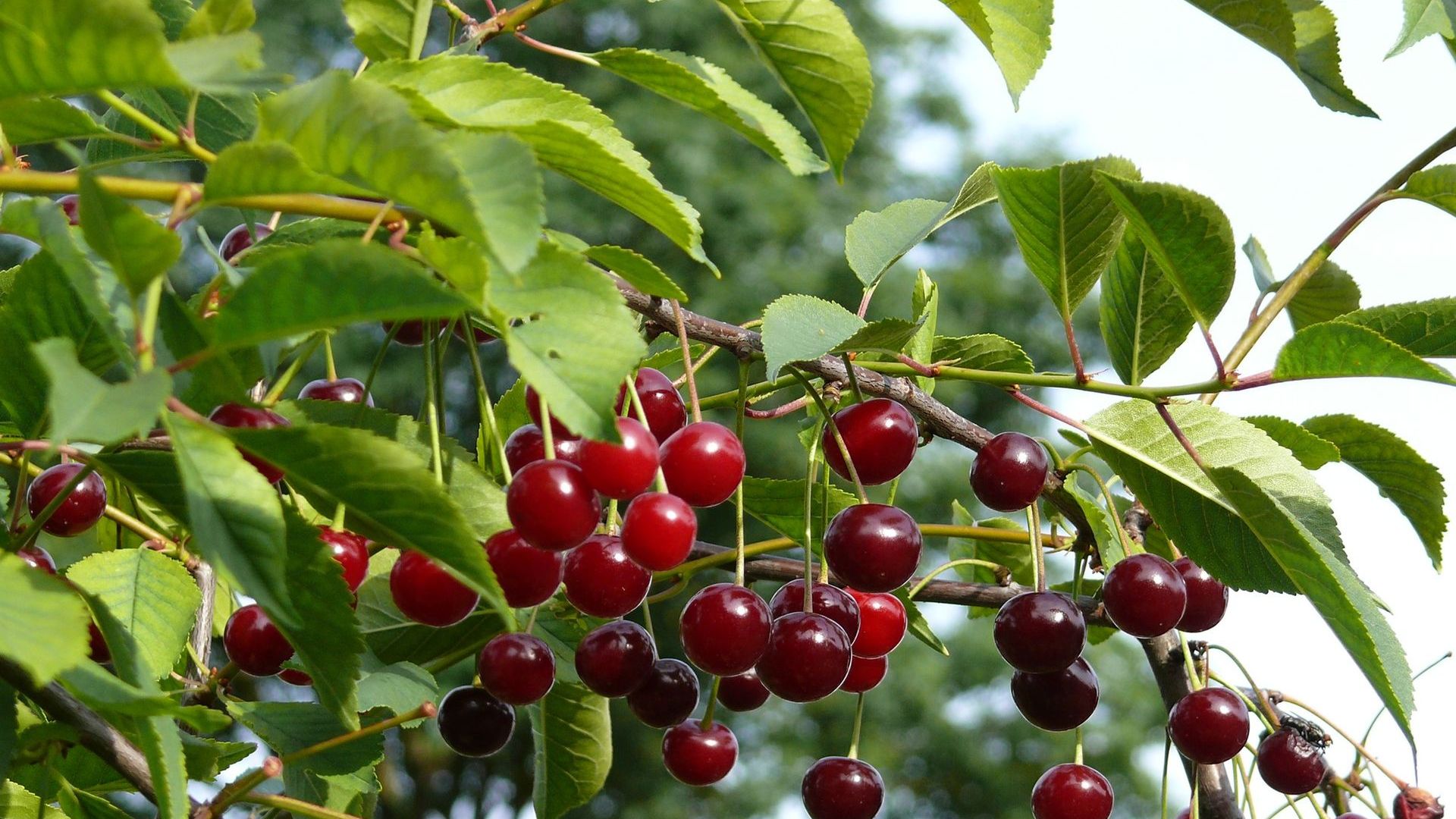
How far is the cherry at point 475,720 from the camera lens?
3.12ft

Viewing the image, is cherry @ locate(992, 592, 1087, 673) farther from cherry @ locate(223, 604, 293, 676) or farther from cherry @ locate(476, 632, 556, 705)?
cherry @ locate(223, 604, 293, 676)

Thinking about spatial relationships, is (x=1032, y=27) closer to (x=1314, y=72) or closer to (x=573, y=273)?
(x=1314, y=72)

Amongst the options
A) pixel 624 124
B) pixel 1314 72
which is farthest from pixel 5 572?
pixel 624 124

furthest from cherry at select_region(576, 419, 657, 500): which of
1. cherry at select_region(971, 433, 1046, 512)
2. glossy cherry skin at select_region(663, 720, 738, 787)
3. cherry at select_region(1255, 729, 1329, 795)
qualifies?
cherry at select_region(1255, 729, 1329, 795)

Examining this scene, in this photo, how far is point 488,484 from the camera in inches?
29.3

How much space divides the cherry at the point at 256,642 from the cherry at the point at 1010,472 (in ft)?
1.51

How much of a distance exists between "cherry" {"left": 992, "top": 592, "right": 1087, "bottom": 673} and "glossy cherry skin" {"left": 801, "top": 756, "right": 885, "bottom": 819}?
174mm

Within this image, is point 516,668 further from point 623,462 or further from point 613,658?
point 623,462

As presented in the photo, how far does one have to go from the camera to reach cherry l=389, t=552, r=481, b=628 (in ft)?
2.34

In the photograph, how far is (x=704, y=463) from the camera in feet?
2.31

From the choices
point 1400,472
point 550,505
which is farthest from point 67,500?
point 1400,472

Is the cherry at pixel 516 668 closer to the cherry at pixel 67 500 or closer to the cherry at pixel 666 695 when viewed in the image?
the cherry at pixel 666 695

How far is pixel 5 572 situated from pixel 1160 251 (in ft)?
2.06

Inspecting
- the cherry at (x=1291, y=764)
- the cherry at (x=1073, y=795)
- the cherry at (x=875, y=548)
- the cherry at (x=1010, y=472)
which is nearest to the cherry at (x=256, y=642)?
the cherry at (x=875, y=548)
